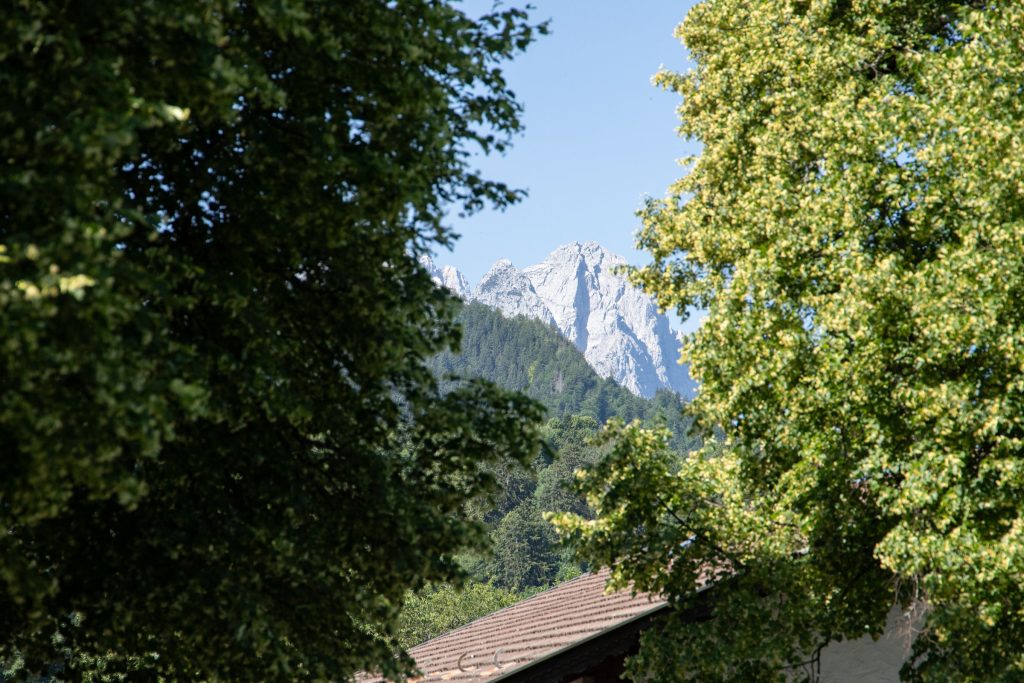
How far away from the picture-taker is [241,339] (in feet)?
24.2

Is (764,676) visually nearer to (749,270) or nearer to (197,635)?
(749,270)

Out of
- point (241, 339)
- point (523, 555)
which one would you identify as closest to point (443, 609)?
point (523, 555)

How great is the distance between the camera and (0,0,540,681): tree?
545 centimetres

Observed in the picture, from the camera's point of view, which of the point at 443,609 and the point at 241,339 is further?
the point at 443,609

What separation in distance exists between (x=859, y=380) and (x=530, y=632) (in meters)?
5.94

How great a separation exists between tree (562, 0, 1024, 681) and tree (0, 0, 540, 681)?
3.84 meters

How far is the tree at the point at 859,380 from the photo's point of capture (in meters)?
10.3

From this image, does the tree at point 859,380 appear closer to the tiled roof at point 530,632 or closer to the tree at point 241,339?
the tiled roof at point 530,632

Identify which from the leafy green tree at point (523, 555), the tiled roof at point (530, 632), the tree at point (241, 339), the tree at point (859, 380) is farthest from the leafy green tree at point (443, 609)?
the tree at point (241, 339)

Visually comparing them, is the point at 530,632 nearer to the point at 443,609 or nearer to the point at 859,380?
the point at 859,380

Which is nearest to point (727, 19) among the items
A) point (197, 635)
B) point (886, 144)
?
point (886, 144)

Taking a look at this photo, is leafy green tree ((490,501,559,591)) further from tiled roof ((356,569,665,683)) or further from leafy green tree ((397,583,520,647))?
tiled roof ((356,569,665,683))

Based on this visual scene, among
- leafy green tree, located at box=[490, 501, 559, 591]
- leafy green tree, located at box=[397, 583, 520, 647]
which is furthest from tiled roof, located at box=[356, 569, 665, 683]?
leafy green tree, located at box=[490, 501, 559, 591]

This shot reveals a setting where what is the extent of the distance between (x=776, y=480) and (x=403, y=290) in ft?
21.4
